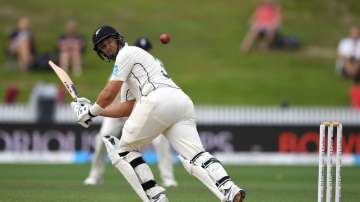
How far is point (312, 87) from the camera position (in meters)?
25.2

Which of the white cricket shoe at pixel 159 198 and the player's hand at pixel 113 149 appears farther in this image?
the player's hand at pixel 113 149

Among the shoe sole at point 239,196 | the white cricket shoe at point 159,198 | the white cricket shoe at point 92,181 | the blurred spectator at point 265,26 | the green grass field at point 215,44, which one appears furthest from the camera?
the blurred spectator at point 265,26

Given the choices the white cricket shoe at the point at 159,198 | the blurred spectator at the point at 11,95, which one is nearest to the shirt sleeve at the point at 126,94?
the white cricket shoe at the point at 159,198

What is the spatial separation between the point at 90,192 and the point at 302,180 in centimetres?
431

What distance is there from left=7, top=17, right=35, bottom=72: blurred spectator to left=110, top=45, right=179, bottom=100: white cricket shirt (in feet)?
49.2

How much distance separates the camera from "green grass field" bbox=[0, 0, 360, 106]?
963 inches

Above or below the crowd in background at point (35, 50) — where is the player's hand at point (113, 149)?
above

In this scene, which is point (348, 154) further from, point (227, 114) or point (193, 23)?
point (193, 23)

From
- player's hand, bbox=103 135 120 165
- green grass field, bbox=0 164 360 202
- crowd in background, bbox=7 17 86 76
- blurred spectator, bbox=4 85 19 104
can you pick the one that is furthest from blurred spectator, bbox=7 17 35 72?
player's hand, bbox=103 135 120 165

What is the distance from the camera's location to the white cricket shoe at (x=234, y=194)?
8.21 m

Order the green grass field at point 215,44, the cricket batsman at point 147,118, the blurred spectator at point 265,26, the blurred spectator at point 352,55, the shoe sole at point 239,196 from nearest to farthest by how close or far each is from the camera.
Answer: the shoe sole at point 239,196
the cricket batsman at point 147,118
the blurred spectator at point 352,55
the green grass field at point 215,44
the blurred spectator at point 265,26

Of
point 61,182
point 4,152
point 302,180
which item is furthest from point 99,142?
point 4,152

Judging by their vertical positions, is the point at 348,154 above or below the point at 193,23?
below

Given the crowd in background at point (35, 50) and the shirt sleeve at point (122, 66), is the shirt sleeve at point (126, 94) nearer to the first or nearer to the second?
the shirt sleeve at point (122, 66)
